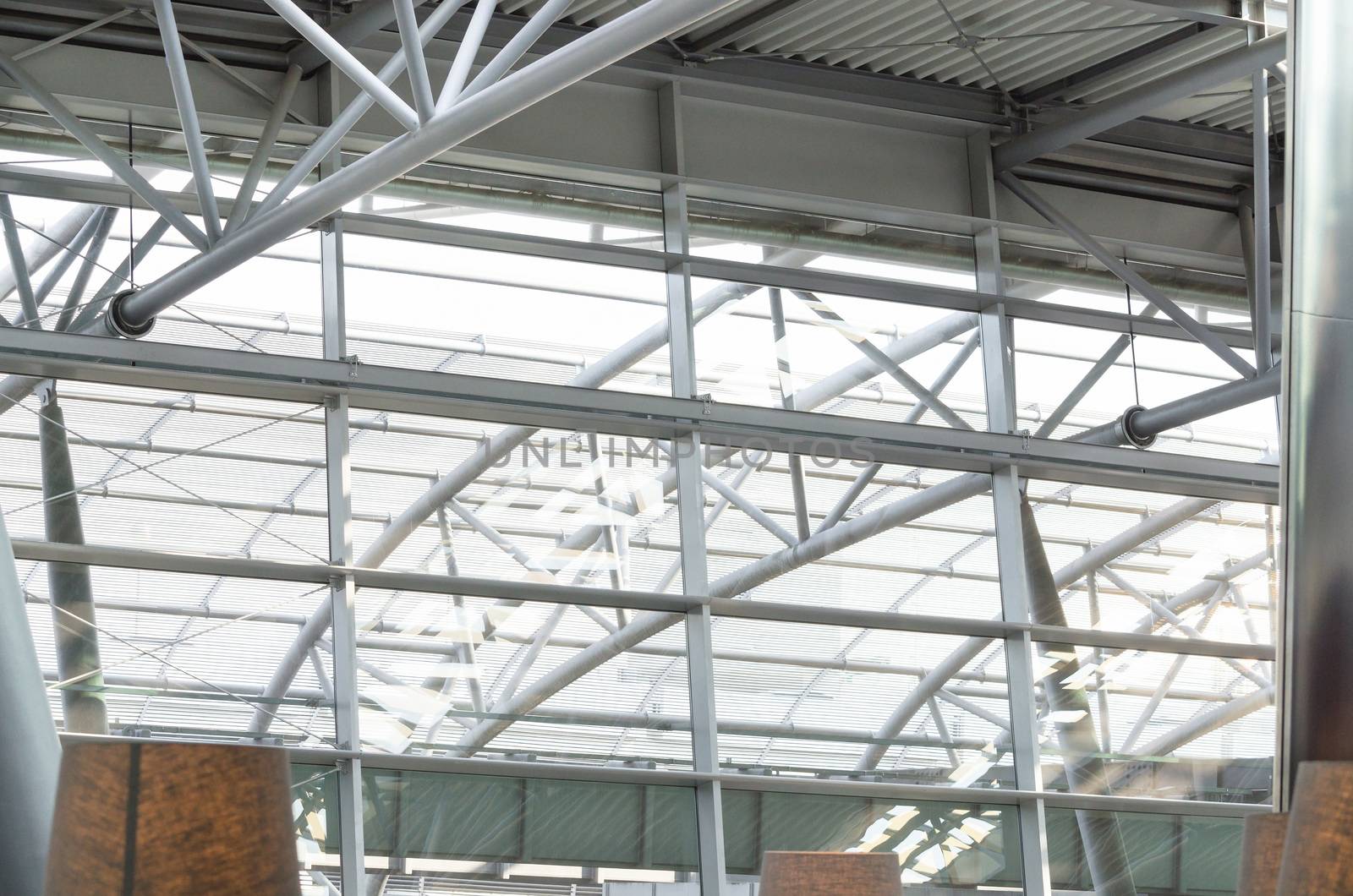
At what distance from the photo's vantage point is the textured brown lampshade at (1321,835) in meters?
2.47

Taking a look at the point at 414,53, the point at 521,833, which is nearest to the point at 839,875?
the point at 414,53

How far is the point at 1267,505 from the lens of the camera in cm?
1516

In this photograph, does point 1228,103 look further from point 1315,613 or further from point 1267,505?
point 1315,613

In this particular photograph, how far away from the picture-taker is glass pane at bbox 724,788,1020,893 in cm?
1272

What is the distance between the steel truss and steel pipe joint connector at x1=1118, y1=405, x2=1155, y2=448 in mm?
21

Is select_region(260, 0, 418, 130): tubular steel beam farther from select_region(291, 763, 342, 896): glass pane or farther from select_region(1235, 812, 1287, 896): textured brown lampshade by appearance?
select_region(1235, 812, 1287, 896): textured brown lampshade

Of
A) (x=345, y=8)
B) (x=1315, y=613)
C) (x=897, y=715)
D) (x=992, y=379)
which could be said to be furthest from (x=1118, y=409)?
(x=1315, y=613)

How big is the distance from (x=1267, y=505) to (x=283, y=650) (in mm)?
8972

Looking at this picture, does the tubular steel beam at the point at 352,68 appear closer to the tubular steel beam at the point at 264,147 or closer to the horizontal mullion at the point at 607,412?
the tubular steel beam at the point at 264,147

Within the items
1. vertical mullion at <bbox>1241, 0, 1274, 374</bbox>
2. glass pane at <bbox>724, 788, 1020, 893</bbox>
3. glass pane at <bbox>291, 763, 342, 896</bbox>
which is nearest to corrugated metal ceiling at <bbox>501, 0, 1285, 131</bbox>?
vertical mullion at <bbox>1241, 0, 1274, 374</bbox>

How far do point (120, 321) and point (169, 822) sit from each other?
9.44m

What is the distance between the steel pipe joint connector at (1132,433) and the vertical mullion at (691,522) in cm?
406

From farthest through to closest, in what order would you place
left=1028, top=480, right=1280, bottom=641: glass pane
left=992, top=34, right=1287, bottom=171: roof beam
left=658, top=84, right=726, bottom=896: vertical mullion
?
left=1028, top=480, right=1280, bottom=641: glass pane < left=658, top=84, right=726, bottom=896: vertical mullion < left=992, top=34, right=1287, bottom=171: roof beam

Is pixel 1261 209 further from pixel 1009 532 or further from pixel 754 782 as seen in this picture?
pixel 754 782
